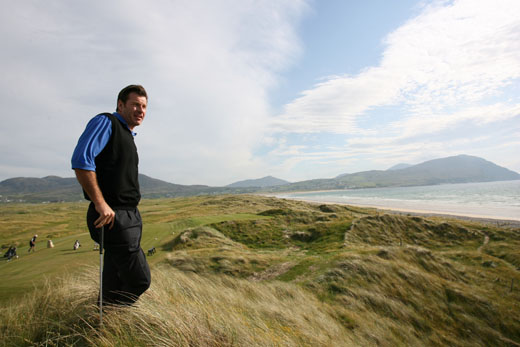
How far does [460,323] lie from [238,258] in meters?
8.33

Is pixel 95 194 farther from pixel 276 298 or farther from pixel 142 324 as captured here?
pixel 276 298

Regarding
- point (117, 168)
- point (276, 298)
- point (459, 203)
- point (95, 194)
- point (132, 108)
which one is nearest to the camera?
point (95, 194)

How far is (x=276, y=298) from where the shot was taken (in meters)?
6.31

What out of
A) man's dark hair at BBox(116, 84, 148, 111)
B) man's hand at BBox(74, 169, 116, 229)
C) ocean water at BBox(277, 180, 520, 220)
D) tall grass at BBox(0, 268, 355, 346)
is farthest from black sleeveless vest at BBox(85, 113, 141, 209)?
ocean water at BBox(277, 180, 520, 220)

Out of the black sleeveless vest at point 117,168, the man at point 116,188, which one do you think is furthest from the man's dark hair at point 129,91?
the black sleeveless vest at point 117,168

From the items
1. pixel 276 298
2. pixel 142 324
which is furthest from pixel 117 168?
pixel 276 298

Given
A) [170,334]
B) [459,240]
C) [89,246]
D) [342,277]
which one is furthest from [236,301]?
[459,240]

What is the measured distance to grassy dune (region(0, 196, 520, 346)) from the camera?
3.03 metres

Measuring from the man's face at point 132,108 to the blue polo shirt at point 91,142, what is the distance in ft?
1.30

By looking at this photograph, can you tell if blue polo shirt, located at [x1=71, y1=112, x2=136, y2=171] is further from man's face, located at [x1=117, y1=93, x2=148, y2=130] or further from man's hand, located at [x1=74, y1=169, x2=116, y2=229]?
man's face, located at [x1=117, y1=93, x2=148, y2=130]

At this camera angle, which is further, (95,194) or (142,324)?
(142,324)

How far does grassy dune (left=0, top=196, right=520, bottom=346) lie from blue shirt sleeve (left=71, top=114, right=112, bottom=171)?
1.87m

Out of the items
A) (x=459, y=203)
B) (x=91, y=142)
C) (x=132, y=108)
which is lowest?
(x=459, y=203)

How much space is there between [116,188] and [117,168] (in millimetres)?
221
